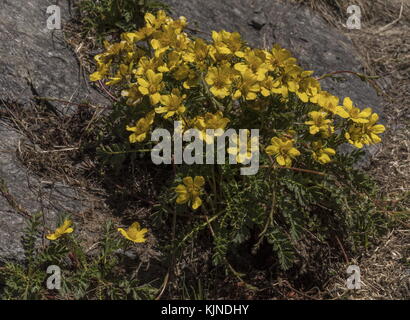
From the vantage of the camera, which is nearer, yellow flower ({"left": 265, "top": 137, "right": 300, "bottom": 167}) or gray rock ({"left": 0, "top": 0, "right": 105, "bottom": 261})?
yellow flower ({"left": 265, "top": 137, "right": 300, "bottom": 167})

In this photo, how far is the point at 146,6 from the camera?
10.9 feet

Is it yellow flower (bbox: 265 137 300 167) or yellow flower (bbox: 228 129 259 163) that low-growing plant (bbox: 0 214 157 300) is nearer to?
yellow flower (bbox: 228 129 259 163)

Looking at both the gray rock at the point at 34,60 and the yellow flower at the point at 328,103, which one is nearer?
the yellow flower at the point at 328,103

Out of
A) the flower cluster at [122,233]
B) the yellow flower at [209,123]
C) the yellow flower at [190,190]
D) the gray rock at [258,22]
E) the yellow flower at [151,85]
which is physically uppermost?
the gray rock at [258,22]

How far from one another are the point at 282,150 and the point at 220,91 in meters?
0.39

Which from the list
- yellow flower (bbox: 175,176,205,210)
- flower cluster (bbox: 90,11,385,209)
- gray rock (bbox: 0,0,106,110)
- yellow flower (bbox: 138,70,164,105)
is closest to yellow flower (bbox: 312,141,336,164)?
flower cluster (bbox: 90,11,385,209)

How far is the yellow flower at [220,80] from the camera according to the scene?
2.34 meters

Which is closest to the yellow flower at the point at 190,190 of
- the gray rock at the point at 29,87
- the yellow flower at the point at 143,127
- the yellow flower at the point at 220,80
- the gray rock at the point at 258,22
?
the yellow flower at the point at 143,127

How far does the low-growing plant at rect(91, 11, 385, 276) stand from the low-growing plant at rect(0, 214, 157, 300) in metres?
0.28

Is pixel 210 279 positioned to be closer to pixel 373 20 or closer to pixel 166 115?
pixel 166 115

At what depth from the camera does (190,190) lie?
231 cm

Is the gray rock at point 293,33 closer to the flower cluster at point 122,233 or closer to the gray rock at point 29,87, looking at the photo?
the gray rock at point 29,87

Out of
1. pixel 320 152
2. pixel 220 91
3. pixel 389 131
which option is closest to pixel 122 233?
pixel 220 91

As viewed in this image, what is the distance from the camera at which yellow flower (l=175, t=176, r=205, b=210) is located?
7.50 ft
